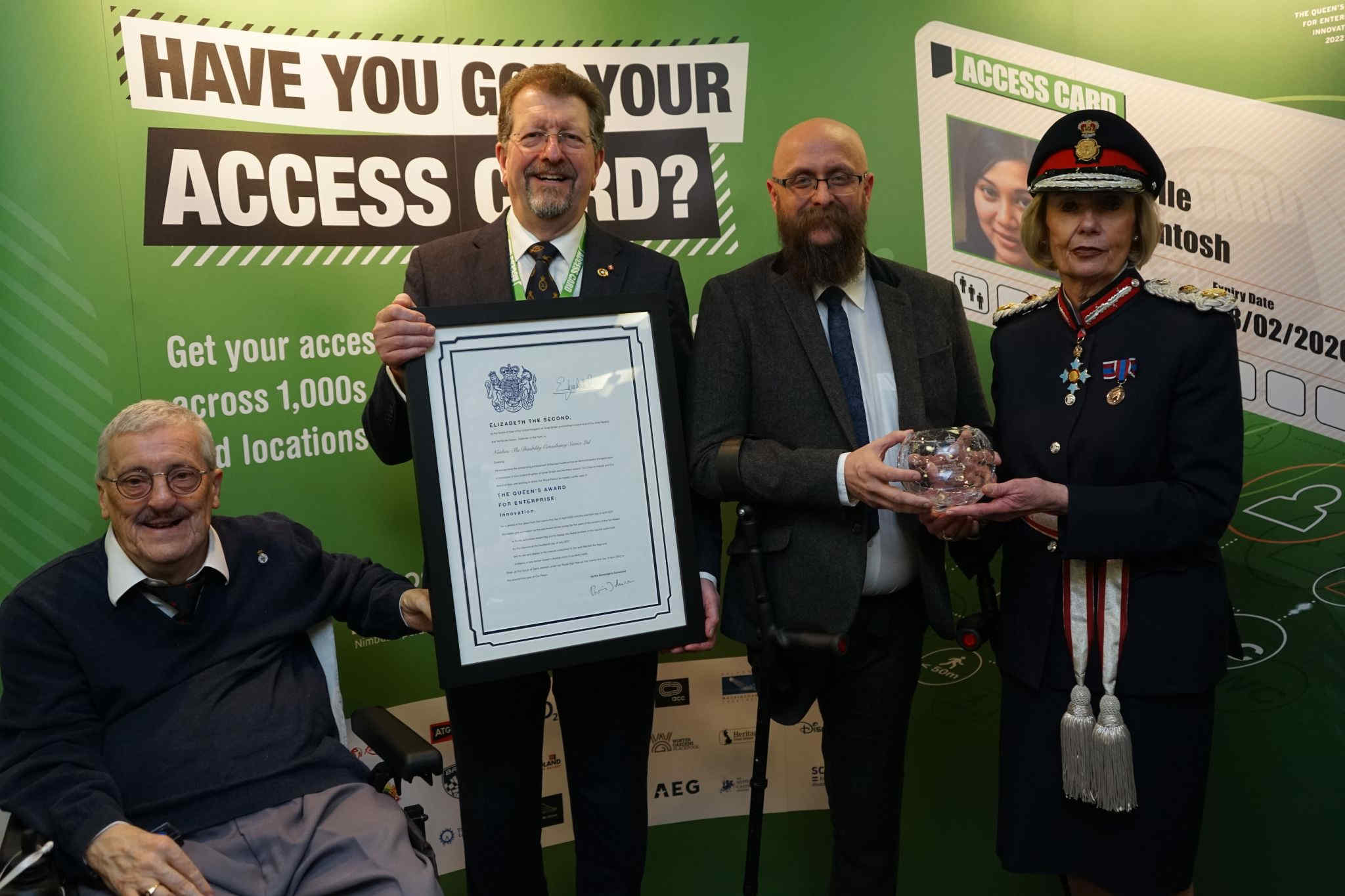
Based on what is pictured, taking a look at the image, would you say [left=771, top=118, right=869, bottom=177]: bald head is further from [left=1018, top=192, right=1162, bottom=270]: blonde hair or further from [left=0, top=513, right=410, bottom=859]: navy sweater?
[left=0, top=513, right=410, bottom=859]: navy sweater

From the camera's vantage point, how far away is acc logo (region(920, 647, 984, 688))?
12.1 ft

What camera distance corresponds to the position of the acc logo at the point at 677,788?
3650mm

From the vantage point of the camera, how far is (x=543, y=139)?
2.45 meters

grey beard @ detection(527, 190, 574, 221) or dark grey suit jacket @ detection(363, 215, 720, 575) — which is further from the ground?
grey beard @ detection(527, 190, 574, 221)

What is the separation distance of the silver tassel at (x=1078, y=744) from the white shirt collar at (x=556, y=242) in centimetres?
151

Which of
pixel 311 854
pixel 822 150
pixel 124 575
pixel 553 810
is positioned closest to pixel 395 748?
pixel 311 854

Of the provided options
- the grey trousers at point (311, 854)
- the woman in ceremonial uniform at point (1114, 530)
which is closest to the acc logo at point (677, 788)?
the woman in ceremonial uniform at point (1114, 530)

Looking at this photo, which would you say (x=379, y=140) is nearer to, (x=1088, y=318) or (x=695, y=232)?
(x=695, y=232)

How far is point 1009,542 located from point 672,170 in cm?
165

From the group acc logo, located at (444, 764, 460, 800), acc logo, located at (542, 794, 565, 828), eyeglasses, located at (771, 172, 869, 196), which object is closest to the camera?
eyeglasses, located at (771, 172, 869, 196)

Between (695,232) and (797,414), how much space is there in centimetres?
119

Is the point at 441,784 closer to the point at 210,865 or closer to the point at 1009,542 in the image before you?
the point at 210,865
